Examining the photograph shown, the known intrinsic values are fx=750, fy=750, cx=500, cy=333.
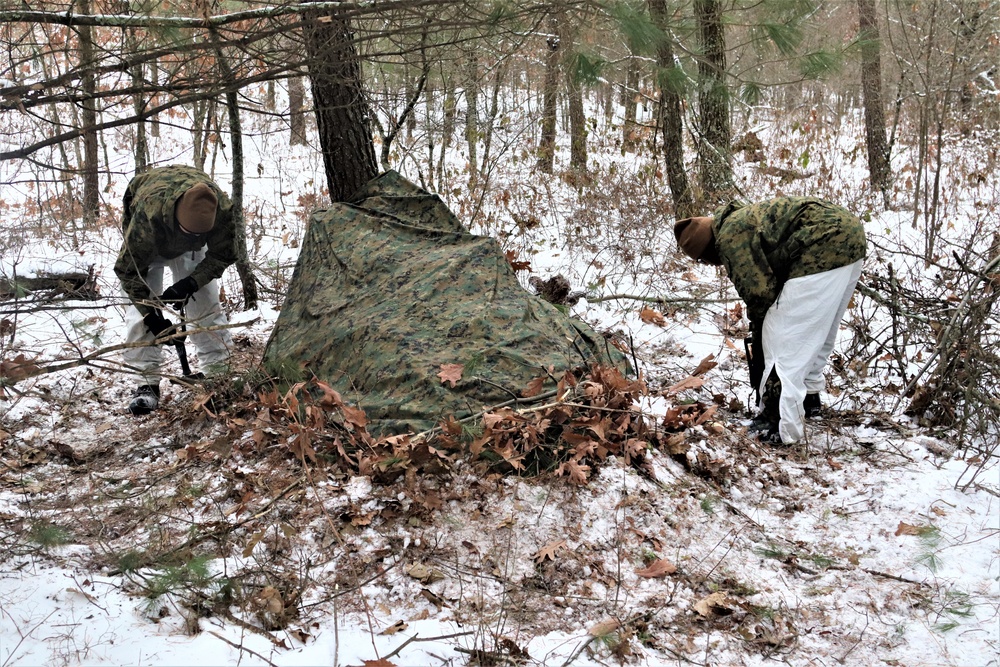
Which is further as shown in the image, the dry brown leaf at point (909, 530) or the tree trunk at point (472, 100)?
the tree trunk at point (472, 100)

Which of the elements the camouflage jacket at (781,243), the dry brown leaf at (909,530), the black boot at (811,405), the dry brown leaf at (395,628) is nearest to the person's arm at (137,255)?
the dry brown leaf at (395,628)

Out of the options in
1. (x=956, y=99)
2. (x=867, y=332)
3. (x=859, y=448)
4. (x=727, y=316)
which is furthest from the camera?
(x=956, y=99)

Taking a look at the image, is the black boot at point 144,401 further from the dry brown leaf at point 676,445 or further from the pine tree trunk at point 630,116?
the pine tree trunk at point 630,116

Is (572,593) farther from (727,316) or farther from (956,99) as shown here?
(956,99)

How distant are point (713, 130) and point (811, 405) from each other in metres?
3.86

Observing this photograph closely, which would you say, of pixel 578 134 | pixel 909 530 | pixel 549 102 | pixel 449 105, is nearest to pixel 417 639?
pixel 909 530

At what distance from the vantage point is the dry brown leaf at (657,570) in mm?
2986

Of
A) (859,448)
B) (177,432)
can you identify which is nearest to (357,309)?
(177,432)

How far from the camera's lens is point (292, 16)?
291cm

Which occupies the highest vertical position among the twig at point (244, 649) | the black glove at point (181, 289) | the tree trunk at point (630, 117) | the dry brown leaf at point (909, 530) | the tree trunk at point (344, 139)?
the tree trunk at point (630, 117)

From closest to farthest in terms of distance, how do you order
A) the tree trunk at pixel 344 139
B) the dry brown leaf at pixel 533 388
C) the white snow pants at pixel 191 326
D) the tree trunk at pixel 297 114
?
the tree trunk at pixel 297 114 < the dry brown leaf at pixel 533 388 < the white snow pants at pixel 191 326 < the tree trunk at pixel 344 139

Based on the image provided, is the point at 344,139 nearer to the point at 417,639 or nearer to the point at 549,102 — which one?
the point at 417,639

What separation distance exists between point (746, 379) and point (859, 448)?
1.00m

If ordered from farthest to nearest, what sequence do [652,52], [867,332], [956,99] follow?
[956,99]
[867,332]
[652,52]
